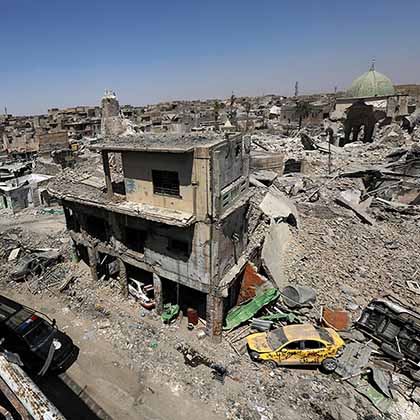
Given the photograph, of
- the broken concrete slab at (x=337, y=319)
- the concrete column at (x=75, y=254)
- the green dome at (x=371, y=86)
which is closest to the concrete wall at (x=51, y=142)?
the concrete column at (x=75, y=254)

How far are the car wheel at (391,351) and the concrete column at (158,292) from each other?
9.81 metres

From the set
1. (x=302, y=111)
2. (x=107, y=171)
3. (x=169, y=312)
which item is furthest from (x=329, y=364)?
(x=302, y=111)

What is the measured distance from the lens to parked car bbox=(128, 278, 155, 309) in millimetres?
15188

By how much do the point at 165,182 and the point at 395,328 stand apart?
10926mm

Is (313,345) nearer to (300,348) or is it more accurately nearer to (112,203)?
(300,348)

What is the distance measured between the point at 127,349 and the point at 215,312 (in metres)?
4.38

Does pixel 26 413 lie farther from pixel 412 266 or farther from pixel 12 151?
pixel 12 151

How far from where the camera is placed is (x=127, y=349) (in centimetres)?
1298

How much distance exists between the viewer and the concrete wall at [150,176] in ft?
35.4

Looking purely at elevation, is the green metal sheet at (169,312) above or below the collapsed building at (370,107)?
below

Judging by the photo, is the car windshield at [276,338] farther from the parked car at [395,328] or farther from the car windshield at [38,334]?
the car windshield at [38,334]

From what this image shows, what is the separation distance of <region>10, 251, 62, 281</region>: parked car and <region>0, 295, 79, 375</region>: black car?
5597mm

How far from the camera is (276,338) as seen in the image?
1174 cm

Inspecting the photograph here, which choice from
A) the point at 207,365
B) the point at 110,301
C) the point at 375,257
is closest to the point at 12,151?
the point at 110,301
